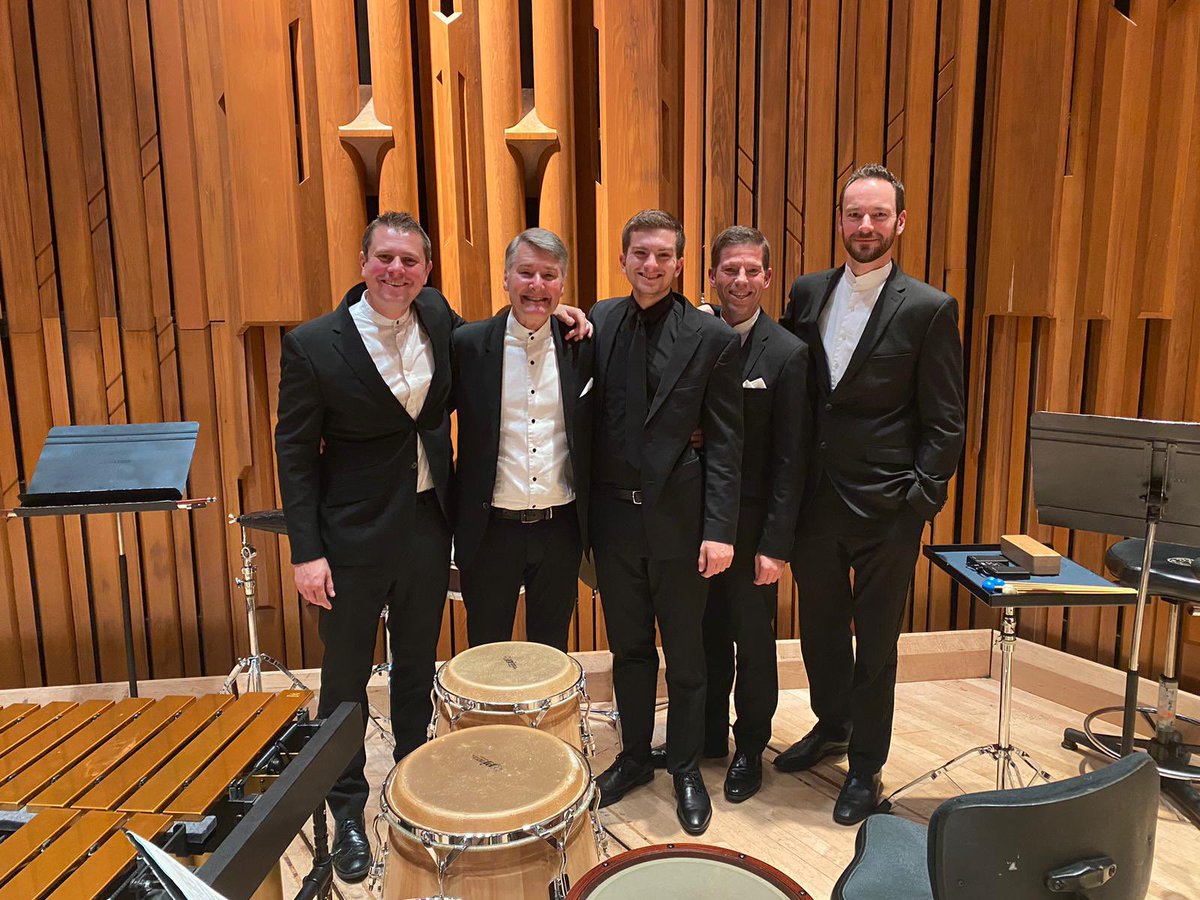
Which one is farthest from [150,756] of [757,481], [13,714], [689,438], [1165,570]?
[1165,570]

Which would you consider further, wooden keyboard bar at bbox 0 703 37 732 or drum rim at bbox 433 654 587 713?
drum rim at bbox 433 654 587 713

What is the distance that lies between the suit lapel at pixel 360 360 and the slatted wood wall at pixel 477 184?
109cm

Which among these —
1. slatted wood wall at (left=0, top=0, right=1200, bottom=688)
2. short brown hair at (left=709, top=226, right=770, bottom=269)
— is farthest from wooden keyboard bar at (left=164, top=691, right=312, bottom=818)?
slatted wood wall at (left=0, top=0, right=1200, bottom=688)

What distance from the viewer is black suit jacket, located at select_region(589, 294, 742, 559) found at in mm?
2281

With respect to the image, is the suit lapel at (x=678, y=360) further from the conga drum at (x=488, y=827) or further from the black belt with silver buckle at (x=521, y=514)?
the conga drum at (x=488, y=827)

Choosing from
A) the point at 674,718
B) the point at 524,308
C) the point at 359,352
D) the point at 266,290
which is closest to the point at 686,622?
the point at 674,718

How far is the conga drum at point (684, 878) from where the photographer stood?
1.22 m

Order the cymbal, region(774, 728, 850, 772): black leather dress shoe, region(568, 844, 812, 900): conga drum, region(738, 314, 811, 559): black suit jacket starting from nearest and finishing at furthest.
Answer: region(568, 844, 812, 900): conga drum, region(738, 314, 811, 559): black suit jacket, the cymbal, region(774, 728, 850, 772): black leather dress shoe

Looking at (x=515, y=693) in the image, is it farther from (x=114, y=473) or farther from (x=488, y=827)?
(x=114, y=473)

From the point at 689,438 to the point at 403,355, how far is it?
843 millimetres

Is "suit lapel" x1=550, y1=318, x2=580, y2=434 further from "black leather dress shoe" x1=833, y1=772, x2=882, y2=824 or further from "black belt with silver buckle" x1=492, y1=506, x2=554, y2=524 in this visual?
"black leather dress shoe" x1=833, y1=772, x2=882, y2=824

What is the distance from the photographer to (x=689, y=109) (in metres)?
3.33

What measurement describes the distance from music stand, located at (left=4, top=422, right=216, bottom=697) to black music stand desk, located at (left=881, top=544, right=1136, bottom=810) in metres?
2.36

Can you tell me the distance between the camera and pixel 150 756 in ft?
4.42
